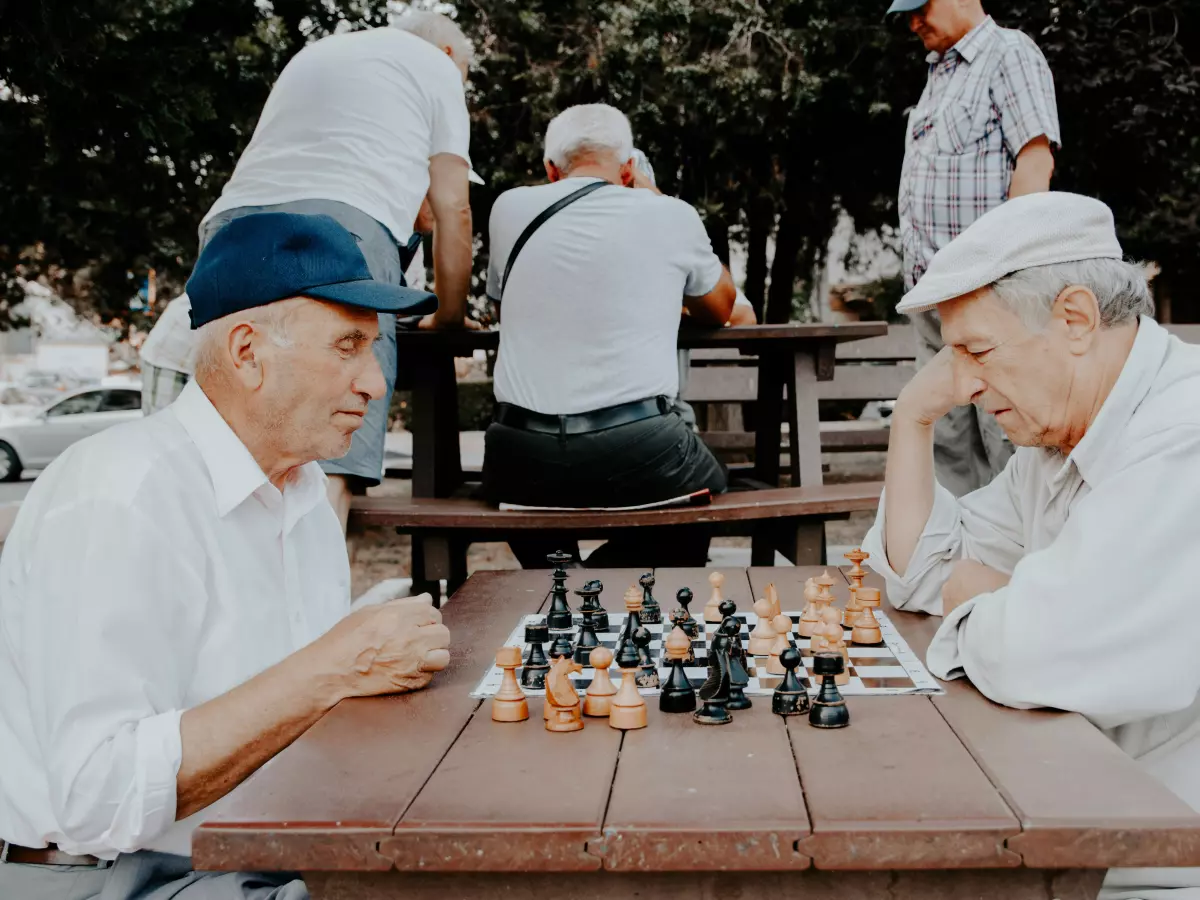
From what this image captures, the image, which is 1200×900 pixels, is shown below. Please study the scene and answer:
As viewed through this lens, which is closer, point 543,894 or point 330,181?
point 543,894

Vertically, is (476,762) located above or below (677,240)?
below

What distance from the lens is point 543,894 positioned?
1.43 metres

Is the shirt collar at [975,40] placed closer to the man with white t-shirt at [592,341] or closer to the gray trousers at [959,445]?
the gray trousers at [959,445]

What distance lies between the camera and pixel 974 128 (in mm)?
4840

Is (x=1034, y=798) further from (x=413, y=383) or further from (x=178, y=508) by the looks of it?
(x=413, y=383)

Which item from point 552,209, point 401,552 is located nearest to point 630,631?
point 552,209

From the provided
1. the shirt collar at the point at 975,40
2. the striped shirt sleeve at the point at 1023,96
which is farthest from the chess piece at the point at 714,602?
the shirt collar at the point at 975,40

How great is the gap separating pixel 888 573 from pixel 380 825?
1.41 meters

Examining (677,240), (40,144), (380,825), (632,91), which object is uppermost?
(632,91)

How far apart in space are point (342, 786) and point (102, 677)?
457mm

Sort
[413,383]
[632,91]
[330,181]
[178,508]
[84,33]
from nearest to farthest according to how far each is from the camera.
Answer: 1. [178,508]
2. [330,181]
3. [413,383]
4. [84,33]
5. [632,91]

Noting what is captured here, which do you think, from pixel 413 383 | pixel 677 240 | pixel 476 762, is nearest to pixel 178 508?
pixel 476 762

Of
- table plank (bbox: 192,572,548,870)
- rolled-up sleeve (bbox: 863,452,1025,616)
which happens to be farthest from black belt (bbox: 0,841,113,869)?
rolled-up sleeve (bbox: 863,452,1025,616)

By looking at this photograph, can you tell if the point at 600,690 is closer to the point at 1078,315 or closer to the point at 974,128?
the point at 1078,315
